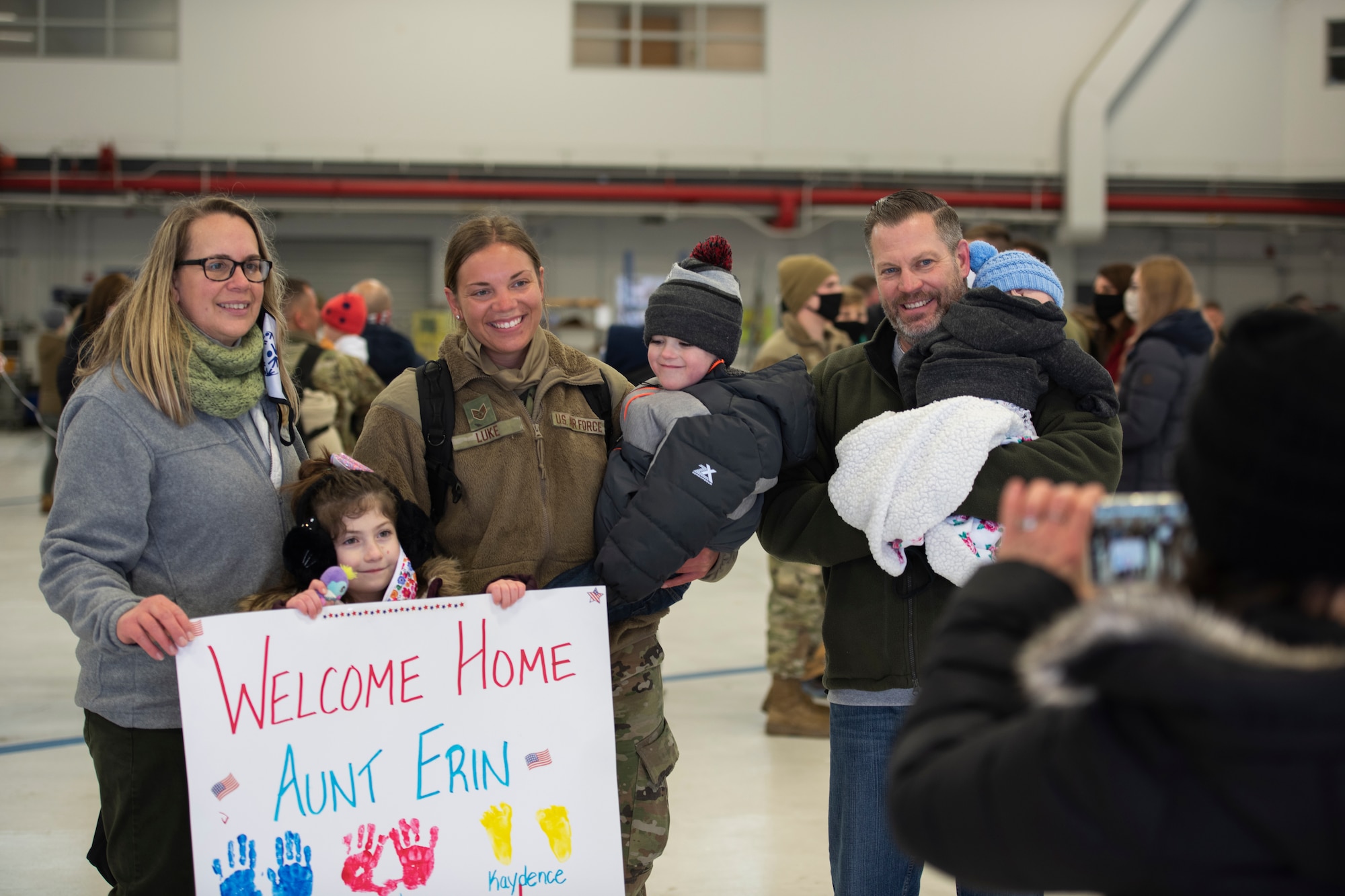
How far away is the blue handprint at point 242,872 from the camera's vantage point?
5.50 feet

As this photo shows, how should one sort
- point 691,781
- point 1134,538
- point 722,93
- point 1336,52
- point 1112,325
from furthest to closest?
1. point 1336,52
2. point 722,93
3. point 1112,325
4. point 691,781
5. point 1134,538

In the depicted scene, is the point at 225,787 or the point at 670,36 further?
the point at 670,36

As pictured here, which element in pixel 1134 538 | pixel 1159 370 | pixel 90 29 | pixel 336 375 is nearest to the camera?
pixel 1134 538

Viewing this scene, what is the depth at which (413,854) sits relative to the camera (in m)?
1.75

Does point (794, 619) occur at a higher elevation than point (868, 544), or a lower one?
lower

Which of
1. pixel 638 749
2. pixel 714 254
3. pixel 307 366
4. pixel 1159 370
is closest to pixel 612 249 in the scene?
pixel 307 366

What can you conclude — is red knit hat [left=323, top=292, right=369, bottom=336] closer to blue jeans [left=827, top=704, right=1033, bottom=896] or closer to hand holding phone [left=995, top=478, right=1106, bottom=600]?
blue jeans [left=827, top=704, right=1033, bottom=896]

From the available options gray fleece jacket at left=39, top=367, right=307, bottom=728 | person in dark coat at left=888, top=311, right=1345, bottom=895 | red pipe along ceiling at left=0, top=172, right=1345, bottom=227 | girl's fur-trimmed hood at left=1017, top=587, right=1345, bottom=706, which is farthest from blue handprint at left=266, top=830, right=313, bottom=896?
red pipe along ceiling at left=0, top=172, right=1345, bottom=227

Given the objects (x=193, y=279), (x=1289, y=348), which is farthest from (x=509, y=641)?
(x=1289, y=348)

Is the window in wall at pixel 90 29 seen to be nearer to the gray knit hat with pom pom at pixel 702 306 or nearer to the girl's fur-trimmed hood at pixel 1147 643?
the gray knit hat with pom pom at pixel 702 306

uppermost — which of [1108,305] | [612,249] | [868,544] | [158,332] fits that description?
[612,249]

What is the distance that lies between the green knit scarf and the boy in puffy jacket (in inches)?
25.5

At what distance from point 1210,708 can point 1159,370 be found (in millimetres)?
3504

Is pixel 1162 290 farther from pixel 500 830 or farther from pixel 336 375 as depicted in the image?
pixel 500 830
